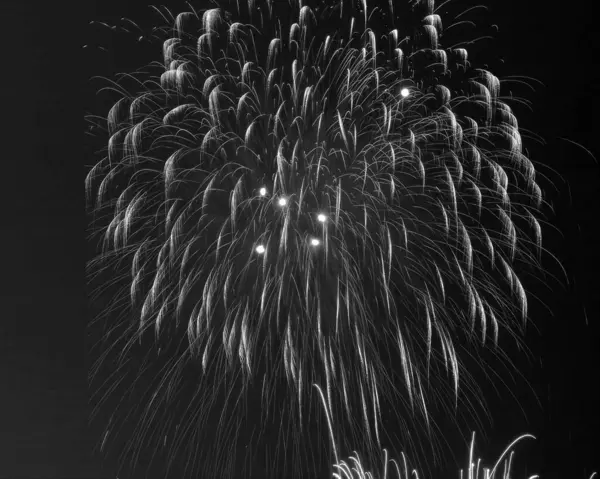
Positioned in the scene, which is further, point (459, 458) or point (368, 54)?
point (459, 458)

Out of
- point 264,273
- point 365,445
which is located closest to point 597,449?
point 365,445

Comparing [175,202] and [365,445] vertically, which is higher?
[175,202]

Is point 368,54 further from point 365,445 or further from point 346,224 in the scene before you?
point 365,445

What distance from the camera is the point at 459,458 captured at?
24.2 metres

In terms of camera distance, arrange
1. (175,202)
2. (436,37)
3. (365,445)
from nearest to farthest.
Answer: (436,37) < (175,202) < (365,445)

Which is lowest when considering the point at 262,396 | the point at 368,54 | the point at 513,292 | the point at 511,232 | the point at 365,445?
the point at 365,445

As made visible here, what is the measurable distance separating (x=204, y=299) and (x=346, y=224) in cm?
279

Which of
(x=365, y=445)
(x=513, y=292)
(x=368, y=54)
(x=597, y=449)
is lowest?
(x=597, y=449)

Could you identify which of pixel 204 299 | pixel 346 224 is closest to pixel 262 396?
pixel 204 299

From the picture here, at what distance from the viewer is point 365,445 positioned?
17344 mm

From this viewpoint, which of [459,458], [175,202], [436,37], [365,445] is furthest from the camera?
[459,458]

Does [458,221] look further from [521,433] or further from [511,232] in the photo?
[521,433]

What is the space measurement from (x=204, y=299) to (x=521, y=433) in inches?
571

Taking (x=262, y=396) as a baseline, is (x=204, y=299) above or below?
above
